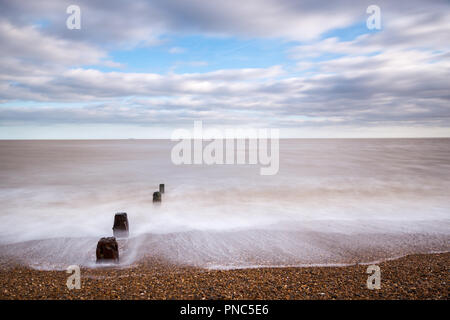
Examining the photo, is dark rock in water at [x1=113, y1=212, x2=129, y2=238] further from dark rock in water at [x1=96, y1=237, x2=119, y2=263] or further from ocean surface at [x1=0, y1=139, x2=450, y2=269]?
dark rock in water at [x1=96, y1=237, x2=119, y2=263]

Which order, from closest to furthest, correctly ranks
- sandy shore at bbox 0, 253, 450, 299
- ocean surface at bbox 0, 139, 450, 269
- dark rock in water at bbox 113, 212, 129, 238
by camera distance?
1. sandy shore at bbox 0, 253, 450, 299
2. ocean surface at bbox 0, 139, 450, 269
3. dark rock in water at bbox 113, 212, 129, 238

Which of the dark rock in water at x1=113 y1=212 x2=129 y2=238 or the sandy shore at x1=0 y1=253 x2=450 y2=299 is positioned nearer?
the sandy shore at x1=0 y1=253 x2=450 y2=299

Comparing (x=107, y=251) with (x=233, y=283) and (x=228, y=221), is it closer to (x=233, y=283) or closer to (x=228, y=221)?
(x=233, y=283)

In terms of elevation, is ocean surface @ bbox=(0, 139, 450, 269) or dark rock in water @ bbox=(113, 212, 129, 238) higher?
dark rock in water @ bbox=(113, 212, 129, 238)

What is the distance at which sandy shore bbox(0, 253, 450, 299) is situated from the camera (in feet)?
13.6

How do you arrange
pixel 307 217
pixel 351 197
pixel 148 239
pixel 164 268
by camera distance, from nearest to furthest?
pixel 164 268 < pixel 148 239 < pixel 307 217 < pixel 351 197

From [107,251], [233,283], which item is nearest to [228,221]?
[107,251]

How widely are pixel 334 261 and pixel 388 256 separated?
4.49ft

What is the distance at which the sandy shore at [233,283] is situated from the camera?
4.16m

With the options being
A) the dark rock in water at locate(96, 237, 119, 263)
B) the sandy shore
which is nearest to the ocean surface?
the dark rock in water at locate(96, 237, 119, 263)

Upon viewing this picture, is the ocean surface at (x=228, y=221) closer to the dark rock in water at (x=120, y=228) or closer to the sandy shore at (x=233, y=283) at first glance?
the dark rock in water at (x=120, y=228)
